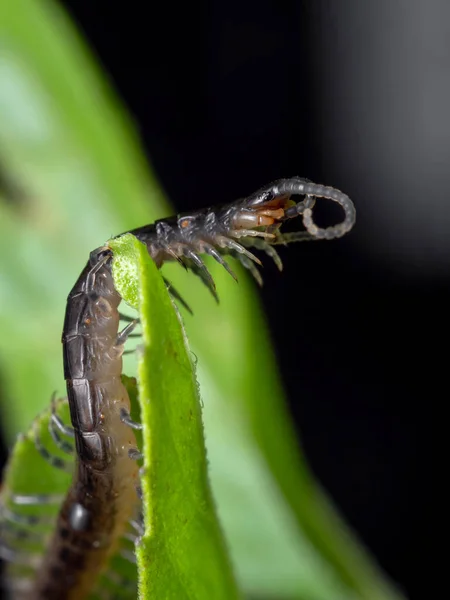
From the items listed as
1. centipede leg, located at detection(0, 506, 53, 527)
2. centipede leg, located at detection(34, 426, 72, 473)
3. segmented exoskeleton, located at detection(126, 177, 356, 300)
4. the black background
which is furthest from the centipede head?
the black background

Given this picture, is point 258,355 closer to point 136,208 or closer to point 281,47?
point 136,208

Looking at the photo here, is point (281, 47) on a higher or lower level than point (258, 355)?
higher

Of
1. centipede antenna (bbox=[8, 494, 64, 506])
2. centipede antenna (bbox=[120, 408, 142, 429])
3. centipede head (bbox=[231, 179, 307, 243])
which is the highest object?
centipede head (bbox=[231, 179, 307, 243])

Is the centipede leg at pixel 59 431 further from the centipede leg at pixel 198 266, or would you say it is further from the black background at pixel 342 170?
the black background at pixel 342 170

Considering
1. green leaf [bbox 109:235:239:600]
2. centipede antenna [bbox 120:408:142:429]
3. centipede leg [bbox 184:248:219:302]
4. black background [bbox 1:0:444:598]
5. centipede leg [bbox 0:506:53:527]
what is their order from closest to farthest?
green leaf [bbox 109:235:239:600], centipede antenna [bbox 120:408:142:429], centipede leg [bbox 184:248:219:302], centipede leg [bbox 0:506:53:527], black background [bbox 1:0:444:598]

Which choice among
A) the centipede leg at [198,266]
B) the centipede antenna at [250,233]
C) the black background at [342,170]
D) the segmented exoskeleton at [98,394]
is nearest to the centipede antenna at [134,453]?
the segmented exoskeleton at [98,394]

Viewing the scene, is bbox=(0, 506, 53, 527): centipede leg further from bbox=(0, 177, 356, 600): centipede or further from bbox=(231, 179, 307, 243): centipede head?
bbox=(231, 179, 307, 243): centipede head

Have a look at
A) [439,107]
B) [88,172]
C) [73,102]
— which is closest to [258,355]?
[88,172]
